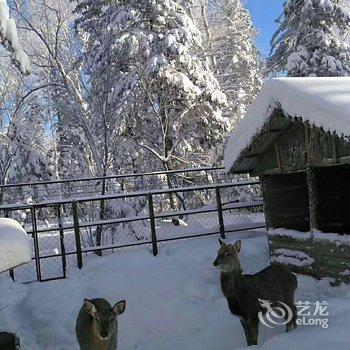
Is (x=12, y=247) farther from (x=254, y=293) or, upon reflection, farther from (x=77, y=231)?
(x=77, y=231)

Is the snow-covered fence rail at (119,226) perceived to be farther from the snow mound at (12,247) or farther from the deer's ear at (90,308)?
the snow mound at (12,247)

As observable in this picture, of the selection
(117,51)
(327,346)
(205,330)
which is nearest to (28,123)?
(117,51)

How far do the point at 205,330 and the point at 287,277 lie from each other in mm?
1845

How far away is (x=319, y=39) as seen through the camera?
59.9 ft

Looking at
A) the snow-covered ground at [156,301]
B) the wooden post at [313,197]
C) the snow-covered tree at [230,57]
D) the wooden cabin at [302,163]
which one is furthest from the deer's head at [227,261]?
the snow-covered tree at [230,57]

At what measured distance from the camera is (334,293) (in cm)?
834

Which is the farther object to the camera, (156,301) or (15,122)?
(15,122)

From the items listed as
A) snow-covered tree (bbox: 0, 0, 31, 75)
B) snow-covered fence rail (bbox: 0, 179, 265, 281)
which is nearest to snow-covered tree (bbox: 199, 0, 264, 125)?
snow-covered fence rail (bbox: 0, 179, 265, 281)

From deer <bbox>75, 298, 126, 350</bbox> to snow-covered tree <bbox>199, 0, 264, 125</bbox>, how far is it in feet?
60.4

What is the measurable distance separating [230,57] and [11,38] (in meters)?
22.0

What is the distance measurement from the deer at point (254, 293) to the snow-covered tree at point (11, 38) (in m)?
3.82

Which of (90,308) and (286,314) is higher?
(90,308)

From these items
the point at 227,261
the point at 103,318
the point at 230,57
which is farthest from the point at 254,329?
the point at 230,57

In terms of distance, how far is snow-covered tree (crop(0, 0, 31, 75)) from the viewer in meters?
5.38
